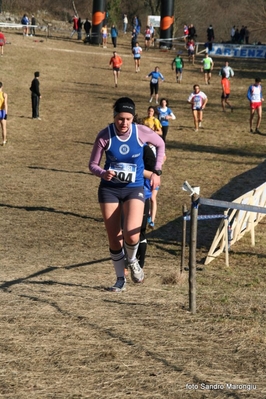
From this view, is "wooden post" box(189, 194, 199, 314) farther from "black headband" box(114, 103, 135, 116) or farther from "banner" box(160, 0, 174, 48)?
"banner" box(160, 0, 174, 48)

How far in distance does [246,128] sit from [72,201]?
15165 mm

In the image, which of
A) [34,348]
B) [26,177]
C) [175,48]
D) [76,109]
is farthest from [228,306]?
[175,48]

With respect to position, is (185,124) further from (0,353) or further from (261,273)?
(0,353)

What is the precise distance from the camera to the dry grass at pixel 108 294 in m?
5.74

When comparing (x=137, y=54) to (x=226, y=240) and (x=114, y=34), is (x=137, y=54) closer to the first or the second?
(x=114, y=34)

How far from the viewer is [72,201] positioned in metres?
Result: 16.6

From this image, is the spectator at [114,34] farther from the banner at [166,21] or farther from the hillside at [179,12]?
the hillside at [179,12]

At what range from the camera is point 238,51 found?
54.9 meters

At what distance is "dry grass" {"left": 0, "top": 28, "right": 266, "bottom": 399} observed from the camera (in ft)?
18.8

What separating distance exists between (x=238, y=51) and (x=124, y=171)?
4904 cm

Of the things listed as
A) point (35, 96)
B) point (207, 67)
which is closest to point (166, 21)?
point (207, 67)

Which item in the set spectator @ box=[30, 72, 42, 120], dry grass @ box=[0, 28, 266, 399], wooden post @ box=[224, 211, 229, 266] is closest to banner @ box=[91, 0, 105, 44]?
spectator @ box=[30, 72, 42, 120]

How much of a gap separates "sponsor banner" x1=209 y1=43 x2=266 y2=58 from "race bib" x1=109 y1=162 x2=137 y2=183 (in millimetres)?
48622

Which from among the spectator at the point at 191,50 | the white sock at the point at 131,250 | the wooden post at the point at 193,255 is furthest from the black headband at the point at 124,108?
the spectator at the point at 191,50
